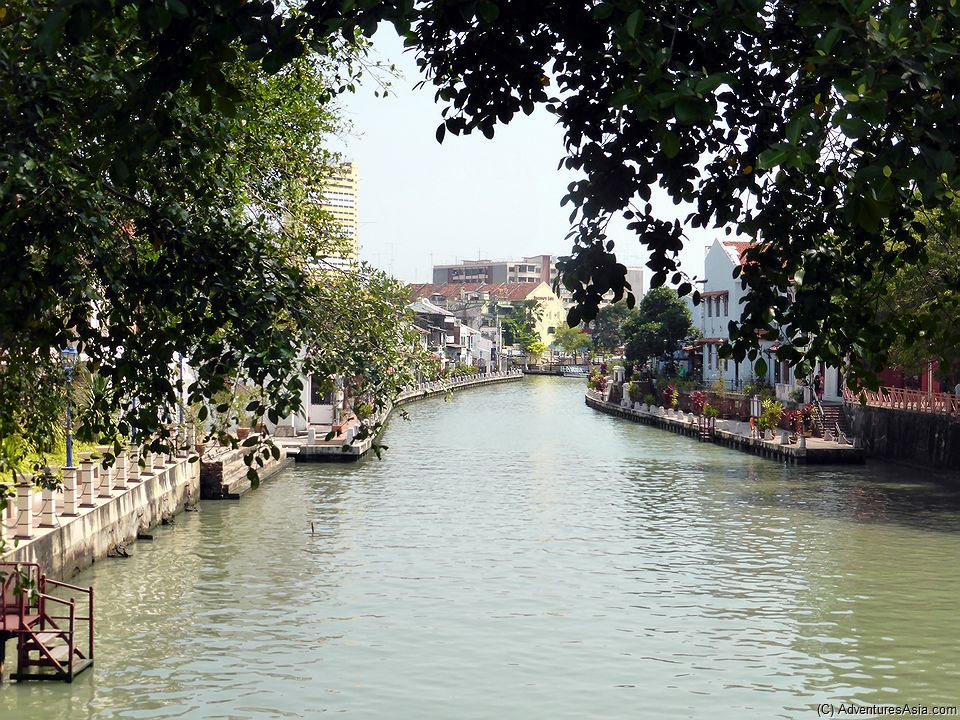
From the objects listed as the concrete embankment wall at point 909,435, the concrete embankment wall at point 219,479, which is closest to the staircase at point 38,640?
the concrete embankment wall at point 219,479

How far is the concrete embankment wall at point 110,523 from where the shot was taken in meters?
22.1

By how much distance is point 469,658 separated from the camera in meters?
19.6

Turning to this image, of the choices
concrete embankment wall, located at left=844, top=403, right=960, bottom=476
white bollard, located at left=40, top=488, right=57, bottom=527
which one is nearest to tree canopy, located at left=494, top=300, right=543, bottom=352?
concrete embankment wall, located at left=844, top=403, right=960, bottom=476

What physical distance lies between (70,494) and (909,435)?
3462 cm

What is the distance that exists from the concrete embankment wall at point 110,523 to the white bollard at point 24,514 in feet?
0.66

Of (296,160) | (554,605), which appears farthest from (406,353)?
(554,605)

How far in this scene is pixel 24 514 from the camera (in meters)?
21.6

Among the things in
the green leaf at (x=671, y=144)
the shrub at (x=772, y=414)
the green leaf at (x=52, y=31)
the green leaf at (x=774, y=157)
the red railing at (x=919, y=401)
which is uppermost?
the green leaf at (x=52, y=31)

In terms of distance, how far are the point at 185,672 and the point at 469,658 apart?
428cm

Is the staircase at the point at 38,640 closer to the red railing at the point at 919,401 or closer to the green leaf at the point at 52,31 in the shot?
the green leaf at the point at 52,31

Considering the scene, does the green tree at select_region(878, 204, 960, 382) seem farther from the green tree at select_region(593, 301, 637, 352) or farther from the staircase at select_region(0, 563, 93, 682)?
the green tree at select_region(593, 301, 637, 352)

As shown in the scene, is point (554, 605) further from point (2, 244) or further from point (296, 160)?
point (2, 244)

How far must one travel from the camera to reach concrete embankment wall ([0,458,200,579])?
72.6 feet

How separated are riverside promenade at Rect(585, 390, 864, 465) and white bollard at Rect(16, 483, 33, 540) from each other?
34.1m
